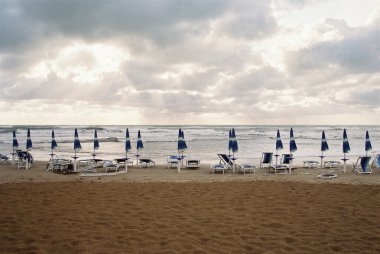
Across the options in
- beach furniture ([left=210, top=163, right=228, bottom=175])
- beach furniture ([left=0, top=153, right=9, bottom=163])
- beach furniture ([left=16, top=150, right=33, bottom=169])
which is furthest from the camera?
beach furniture ([left=0, top=153, right=9, bottom=163])

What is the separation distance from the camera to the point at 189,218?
607cm

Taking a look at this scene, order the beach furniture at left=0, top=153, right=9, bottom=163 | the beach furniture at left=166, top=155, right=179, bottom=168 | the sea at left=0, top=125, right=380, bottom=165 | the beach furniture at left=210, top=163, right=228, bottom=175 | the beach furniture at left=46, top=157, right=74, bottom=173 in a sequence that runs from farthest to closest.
A: 1. the sea at left=0, top=125, right=380, bottom=165
2. the beach furniture at left=0, top=153, right=9, bottom=163
3. the beach furniture at left=166, top=155, right=179, bottom=168
4. the beach furniture at left=46, top=157, right=74, bottom=173
5. the beach furniture at left=210, top=163, right=228, bottom=175

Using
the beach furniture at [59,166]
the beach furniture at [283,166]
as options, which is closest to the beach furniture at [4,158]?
the beach furniture at [59,166]

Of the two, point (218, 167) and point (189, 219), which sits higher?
point (218, 167)

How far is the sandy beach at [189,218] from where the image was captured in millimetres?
4660

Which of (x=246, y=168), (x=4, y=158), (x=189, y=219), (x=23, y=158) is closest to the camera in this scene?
(x=189, y=219)

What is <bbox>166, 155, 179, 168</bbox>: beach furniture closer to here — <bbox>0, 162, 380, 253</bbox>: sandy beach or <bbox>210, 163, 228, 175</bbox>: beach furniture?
<bbox>210, 163, 228, 175</bbox>: beach furniture

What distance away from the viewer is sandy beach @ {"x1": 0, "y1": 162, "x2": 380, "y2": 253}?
466 cm

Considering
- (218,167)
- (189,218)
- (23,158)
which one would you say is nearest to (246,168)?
(218,167)

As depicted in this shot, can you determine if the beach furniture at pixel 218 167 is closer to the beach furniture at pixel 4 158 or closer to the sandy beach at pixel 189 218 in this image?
the sandy beach at pixel 189 218

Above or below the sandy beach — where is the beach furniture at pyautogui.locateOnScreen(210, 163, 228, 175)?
above

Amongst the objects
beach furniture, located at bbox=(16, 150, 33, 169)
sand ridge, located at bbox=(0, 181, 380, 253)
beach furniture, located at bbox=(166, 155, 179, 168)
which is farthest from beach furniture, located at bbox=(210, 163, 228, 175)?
beach furniture, located at bbox=(16, 150, 33, 169)

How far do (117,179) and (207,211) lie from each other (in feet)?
18.2

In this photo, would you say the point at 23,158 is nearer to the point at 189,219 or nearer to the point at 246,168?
the point at 246,168
